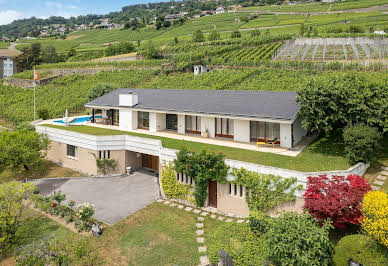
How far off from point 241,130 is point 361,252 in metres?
12.3

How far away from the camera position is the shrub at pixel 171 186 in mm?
16995

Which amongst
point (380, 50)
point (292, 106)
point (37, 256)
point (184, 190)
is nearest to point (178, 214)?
point (184, 190)

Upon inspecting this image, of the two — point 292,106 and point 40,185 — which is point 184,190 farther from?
point 40,185

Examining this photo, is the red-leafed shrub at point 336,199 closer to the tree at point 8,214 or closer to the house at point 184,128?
the house at point 184,128

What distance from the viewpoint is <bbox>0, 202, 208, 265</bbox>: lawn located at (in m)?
12.2

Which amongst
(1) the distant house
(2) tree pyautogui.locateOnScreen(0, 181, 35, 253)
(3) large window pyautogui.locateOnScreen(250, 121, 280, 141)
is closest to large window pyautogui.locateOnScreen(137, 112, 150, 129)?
(3) large window pyautogui.locateOnScreen(250, 121, 280, 141)

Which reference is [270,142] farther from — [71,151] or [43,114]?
[43,114]

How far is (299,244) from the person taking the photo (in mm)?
9922

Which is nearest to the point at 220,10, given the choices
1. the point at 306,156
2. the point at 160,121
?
the point at 160,121

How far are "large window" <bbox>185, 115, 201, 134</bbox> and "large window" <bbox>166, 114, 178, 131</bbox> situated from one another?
4.13 ft

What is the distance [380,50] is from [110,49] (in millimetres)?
68917

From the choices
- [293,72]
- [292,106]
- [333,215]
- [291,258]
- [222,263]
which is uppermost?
[293,72]

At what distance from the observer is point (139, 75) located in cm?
5472

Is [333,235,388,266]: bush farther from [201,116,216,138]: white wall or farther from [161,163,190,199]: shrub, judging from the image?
[201,116,216,138]: white wall
